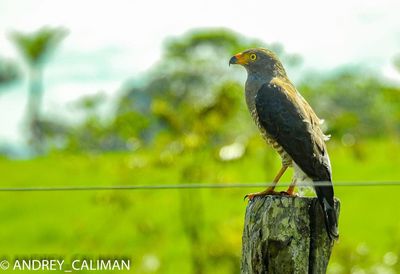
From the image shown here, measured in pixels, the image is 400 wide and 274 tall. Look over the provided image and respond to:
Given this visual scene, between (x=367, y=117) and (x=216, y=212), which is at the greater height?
(x=367, y=117)

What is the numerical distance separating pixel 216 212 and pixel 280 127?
10.5 meters

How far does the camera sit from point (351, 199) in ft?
51.3

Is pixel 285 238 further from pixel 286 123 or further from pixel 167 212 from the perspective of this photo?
pixel 167 212

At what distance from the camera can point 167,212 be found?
1506cm

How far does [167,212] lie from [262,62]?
10173 mm

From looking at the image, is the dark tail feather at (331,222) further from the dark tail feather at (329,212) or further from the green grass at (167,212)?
the green grass at (167,212)

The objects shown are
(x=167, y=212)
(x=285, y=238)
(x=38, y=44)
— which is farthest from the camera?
(x=38, y=44)

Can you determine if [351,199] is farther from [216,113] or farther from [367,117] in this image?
[367,117]

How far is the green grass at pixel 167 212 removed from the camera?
852 cm

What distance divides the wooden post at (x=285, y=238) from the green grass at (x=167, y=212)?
3870 mm

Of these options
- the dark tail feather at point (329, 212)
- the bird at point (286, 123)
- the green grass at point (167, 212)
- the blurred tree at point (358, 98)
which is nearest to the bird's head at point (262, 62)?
the bird at point (286, 123)

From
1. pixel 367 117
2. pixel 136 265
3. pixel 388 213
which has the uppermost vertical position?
pixel 367 117

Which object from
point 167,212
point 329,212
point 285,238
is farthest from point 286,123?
point 167,212

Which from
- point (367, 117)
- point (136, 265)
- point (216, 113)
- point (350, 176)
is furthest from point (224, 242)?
point (367, 117)
